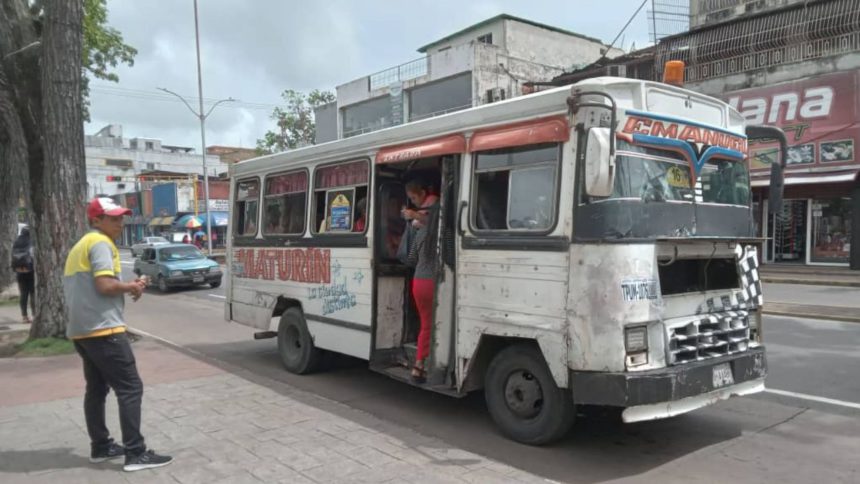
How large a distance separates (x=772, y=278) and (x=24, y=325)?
1854 centimetres

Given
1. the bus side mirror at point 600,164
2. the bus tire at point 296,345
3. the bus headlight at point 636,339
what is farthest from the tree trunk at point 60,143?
the bus headlight at point 636,339

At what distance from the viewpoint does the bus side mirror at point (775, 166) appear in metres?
5.58

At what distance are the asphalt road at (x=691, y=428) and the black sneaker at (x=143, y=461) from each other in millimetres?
2023

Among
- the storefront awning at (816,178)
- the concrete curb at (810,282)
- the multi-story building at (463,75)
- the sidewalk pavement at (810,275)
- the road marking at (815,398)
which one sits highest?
the multi-story building at (463,75)

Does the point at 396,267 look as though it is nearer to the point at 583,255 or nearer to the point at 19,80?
the point at 583,255

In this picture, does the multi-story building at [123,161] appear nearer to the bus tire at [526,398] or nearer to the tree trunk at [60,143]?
the tree trunk at [60,143]

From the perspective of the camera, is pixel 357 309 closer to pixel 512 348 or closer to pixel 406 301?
pixel 406 301

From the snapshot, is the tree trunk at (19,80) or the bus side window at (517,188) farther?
the tree trunk at (19,80)

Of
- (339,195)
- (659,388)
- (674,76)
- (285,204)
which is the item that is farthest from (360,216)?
(659,388)

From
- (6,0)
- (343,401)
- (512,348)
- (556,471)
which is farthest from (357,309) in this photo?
(6,0)

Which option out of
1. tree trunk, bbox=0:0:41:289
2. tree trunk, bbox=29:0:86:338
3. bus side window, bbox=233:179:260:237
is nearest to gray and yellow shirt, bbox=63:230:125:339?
bus side window, bbox=233:179:260:237

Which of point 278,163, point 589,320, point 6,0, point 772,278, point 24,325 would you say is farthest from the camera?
point 772,278

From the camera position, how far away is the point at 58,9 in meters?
8.63

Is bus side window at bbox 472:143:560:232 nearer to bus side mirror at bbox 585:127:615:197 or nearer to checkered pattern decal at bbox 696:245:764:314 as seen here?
bus side mirror at bbox 585:127:615:197
